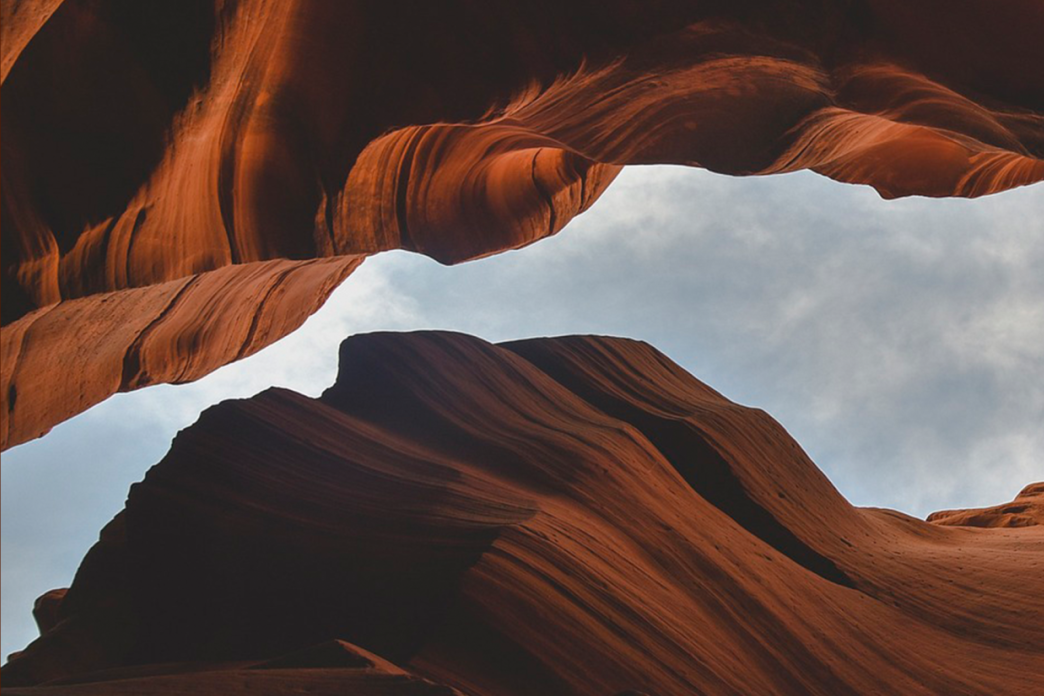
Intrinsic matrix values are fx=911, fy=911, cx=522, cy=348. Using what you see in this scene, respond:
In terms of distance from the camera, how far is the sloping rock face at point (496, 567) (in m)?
4.11

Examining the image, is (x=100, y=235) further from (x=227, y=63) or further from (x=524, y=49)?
(x=524, y=49)

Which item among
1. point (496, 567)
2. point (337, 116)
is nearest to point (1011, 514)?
point (496, 567)

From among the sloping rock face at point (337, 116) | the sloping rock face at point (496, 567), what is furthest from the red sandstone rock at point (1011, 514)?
the sloping rock face at point (337, 116)

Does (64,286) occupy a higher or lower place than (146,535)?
higher

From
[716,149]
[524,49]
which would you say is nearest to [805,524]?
[716,149]

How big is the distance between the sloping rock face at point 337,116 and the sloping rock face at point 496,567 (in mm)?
975

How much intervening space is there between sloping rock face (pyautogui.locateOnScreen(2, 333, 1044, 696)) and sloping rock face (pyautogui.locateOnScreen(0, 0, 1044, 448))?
975 millimetres

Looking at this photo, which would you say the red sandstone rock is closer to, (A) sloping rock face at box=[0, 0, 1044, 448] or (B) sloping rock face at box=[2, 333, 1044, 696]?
(B) sloping rock face at box=[2, 333, 1044, 696]

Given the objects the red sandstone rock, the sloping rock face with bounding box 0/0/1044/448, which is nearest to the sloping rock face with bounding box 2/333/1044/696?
the sloping rock face with bounding box 0/0/1044/448

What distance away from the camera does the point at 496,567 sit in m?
4.20

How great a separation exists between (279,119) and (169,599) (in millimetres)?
2705

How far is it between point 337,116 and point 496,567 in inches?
108

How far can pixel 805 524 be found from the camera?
253 inches

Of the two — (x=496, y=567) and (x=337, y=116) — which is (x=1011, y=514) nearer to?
(x=496, y=567)
